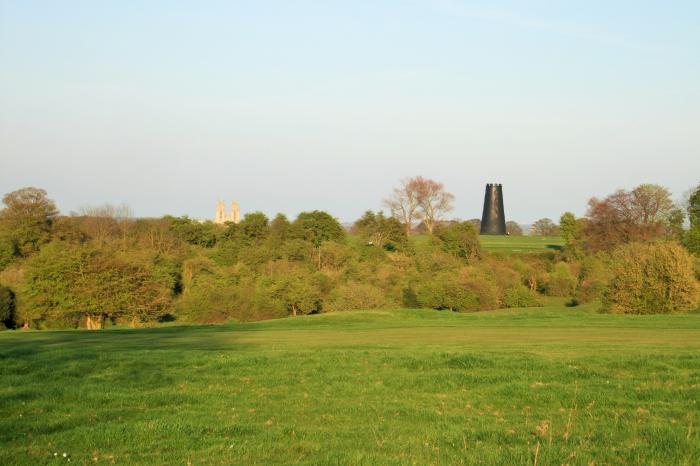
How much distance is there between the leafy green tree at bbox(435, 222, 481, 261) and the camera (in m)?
87.5

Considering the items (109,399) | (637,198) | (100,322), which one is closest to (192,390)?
(109,399)

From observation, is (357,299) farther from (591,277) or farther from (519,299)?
(591,277)

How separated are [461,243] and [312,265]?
58.7 ft

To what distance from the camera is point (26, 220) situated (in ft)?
250

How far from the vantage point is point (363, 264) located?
262 ft

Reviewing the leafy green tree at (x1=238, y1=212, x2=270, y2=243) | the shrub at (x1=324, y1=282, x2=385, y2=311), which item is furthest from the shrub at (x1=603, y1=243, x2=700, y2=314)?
the leafy green tree at (x1=238, y1=212, x2=270, y2=243)

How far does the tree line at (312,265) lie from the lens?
55781 millimetres

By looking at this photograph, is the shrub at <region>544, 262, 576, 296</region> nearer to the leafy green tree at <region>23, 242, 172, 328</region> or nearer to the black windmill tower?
the leafy green tree at <region>23, 242, 172, 328</region>

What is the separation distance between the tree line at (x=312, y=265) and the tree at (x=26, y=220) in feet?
0.44

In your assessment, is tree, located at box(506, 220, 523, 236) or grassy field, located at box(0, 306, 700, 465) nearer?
grassy field, located at box(0, 306, 700, 465)

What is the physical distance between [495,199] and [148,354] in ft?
396

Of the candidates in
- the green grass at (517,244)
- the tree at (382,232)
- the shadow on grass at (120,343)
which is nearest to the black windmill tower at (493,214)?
the green grass at (517,244)

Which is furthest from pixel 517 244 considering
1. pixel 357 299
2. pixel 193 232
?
pixel 357 299

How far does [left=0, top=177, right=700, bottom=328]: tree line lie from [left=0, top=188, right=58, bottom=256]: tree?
0.44 ft
